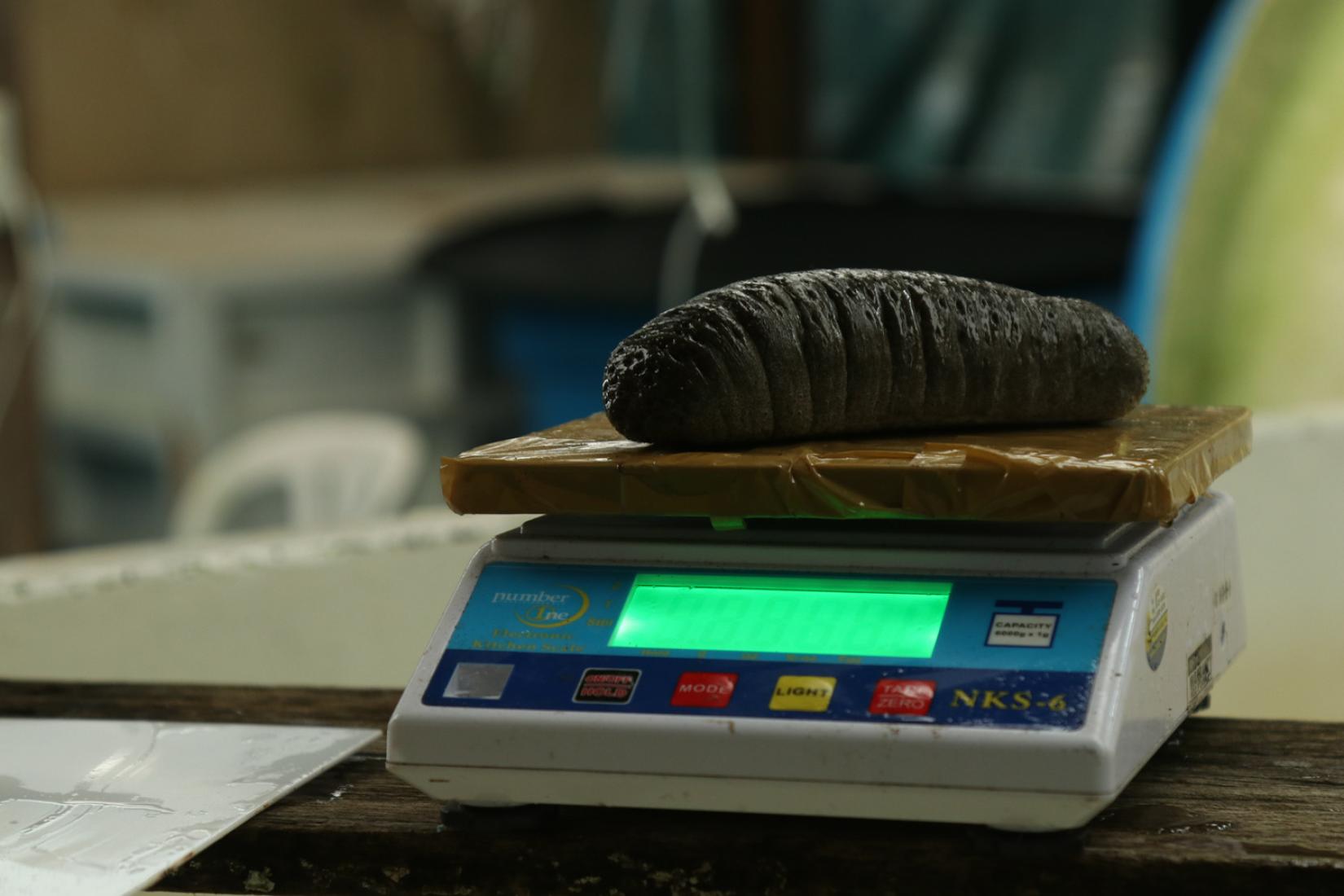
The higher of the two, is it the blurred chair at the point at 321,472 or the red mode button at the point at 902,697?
the red mode button at the point at 902,697

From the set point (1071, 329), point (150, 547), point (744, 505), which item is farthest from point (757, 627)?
point (150, 547)

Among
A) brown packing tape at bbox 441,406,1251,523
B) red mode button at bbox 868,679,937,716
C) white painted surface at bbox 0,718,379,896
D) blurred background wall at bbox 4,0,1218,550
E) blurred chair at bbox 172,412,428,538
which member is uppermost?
brown packing tape at bbox 441,406,1251,523

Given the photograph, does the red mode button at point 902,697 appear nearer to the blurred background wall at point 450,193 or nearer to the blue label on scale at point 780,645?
the blue label on scale at point 780,645

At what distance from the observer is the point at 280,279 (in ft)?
12.6

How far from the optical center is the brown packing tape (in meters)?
0.58

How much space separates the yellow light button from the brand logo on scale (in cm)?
9

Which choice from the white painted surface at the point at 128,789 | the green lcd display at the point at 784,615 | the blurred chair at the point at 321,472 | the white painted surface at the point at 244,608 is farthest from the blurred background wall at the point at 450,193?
the green lcd display at the point at 784,615

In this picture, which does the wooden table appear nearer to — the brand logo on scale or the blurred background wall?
the brand logo on scale

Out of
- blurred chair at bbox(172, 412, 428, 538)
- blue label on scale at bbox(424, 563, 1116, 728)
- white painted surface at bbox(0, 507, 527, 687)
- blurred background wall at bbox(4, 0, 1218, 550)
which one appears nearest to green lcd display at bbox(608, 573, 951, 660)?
blue label on scale at bbox(424, 563, 1116, 728)

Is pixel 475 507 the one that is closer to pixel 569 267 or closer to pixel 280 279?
pixel 569 267

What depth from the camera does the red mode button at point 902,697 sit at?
0.57 meters

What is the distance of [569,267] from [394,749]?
2.72 m

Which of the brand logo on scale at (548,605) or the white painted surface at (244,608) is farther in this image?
the white painted surface at (244,608)

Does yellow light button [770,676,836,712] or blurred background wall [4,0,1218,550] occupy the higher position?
yellow light button [770,676,836,712]
